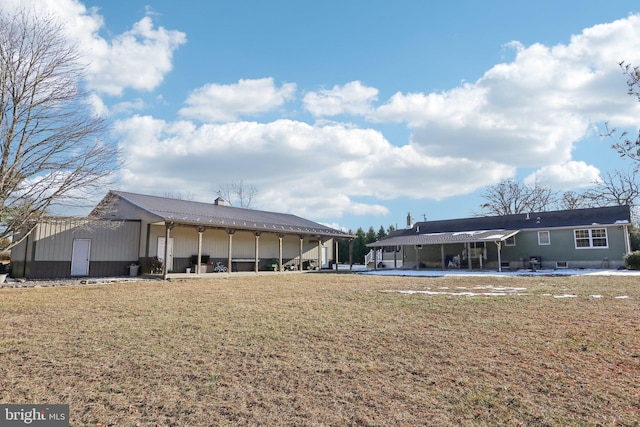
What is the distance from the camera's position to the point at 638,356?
4.63 meters

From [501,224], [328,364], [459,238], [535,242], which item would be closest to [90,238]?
[328,364]

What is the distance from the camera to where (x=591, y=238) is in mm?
22047

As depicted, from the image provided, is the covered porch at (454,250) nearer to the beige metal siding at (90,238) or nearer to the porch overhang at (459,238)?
the porch overhang at (459,238)

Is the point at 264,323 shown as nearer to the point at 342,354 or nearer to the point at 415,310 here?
the point at 342,354

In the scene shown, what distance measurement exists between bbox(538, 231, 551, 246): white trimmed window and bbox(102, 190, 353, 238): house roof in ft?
38.2

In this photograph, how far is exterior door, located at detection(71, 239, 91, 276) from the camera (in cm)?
1658

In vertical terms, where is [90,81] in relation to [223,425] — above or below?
above

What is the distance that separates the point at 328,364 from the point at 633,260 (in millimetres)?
22053

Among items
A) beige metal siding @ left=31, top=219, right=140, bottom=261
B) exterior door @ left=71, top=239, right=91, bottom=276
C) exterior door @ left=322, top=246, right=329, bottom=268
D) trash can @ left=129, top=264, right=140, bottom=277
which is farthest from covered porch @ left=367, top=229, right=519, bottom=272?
exterior door @ left=71, top=239, right=91, bottom=276

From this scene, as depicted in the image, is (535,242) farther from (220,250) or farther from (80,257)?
(80,257)

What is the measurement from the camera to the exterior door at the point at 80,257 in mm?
16578

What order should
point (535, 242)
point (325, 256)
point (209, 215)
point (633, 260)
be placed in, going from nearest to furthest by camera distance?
point (633, 260)
point (209, 215)
point (535, 242)
point (325, 256)

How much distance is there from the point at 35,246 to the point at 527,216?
2765cm

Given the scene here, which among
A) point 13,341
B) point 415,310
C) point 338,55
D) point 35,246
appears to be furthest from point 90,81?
point 415,310
